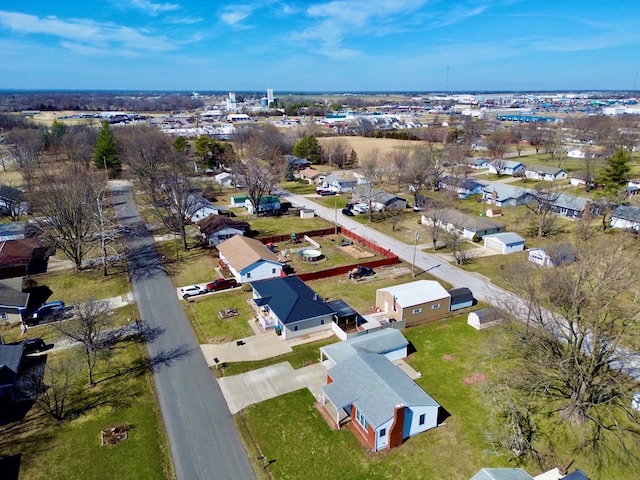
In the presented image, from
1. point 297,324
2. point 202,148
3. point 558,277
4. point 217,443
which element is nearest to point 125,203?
point 202,148

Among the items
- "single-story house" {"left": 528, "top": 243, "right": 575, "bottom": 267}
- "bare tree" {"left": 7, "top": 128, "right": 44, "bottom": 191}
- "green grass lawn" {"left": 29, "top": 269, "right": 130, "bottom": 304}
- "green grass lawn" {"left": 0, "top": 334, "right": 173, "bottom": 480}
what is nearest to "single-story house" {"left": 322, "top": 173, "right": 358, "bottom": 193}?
"single-story house" {"left": 528, "top": 243, "right": 575, "bottom": 267}

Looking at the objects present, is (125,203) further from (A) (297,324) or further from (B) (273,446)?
(B) (273,446)

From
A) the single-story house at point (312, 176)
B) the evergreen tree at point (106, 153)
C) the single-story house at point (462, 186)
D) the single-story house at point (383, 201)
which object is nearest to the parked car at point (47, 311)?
the single-story house at point (383, 201)

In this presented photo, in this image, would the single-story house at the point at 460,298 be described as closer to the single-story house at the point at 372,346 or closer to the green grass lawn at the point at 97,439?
the single-story house at the point at 372,346

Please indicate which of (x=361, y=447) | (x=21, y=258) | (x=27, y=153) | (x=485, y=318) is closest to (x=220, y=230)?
(x=21, y=258)

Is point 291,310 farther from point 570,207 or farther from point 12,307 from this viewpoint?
point 570,207

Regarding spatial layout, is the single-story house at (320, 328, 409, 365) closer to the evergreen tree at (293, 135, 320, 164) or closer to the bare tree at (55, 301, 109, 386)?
the bare tree at (55, 301, 109, 386)
